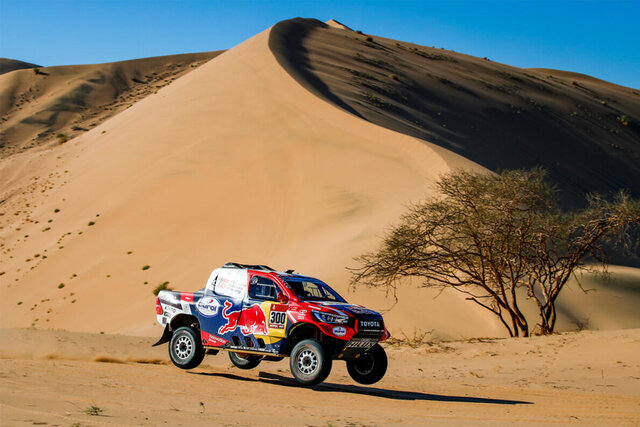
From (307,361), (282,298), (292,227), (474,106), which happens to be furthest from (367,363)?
(474,106)

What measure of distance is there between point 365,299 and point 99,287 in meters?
12.5

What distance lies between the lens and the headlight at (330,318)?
9734 mm

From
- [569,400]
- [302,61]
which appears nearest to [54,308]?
[569,400]

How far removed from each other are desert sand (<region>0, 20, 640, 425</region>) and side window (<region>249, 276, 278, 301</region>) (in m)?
1.39

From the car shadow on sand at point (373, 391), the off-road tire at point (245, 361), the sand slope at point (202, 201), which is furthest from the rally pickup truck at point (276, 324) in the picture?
the sand slope at point (202, 201)

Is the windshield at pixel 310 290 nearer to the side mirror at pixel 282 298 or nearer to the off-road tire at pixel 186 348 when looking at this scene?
the side mirror at pixel 282 298

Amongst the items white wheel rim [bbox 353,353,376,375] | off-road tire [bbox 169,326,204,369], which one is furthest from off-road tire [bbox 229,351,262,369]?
white wheel rim [bbox 353,353,376,375]

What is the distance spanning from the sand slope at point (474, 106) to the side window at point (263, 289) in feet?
95.0

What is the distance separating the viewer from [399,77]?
2189 inches

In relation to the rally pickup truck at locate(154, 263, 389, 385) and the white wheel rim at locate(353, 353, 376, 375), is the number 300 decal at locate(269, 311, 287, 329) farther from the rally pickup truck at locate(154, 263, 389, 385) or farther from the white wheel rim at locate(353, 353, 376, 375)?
the white wheel rim at locate(353, 353, 376, 375)

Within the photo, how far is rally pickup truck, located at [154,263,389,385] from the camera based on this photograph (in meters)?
9.76

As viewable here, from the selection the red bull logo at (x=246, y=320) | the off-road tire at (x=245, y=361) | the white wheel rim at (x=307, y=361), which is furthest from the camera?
the off-road tire at (x=245, y=361)

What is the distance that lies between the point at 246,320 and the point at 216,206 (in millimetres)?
21247

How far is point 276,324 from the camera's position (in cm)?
1027
